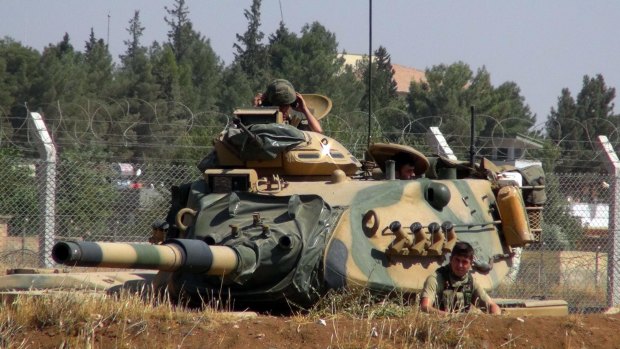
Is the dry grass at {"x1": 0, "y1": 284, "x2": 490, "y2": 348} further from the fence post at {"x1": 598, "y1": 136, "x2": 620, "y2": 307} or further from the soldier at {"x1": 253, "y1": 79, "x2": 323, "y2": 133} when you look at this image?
the fence post at {"x1": 598, "y1": 136, "x2": 620, "y2": 307}

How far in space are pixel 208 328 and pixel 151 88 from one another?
39420 millimetres

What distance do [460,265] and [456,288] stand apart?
9.5 inches

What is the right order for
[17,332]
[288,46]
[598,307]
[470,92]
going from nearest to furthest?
[17,332]
[598,307]
[288,46]
[470,92]

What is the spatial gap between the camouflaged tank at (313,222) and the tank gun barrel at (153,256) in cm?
1

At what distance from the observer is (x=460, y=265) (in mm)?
10664

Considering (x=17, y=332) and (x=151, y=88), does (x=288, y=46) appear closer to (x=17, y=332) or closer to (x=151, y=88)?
(x=151, y=88)

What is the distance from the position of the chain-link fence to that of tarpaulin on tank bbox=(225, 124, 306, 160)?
4.70 metres

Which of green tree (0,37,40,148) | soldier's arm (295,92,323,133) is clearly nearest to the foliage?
green tree (0,37,40,148)

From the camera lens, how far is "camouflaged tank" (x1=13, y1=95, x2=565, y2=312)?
1069 centimetres

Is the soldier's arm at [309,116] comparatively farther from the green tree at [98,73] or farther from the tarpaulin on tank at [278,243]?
the green tree at [98,73]

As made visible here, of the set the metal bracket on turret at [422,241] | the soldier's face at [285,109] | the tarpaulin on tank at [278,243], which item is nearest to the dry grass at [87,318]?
the tarpaulin on tank at [278,243]

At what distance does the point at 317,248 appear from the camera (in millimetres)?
10852

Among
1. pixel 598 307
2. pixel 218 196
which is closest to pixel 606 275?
pixel 598 307

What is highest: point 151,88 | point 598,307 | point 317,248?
point 151,88
